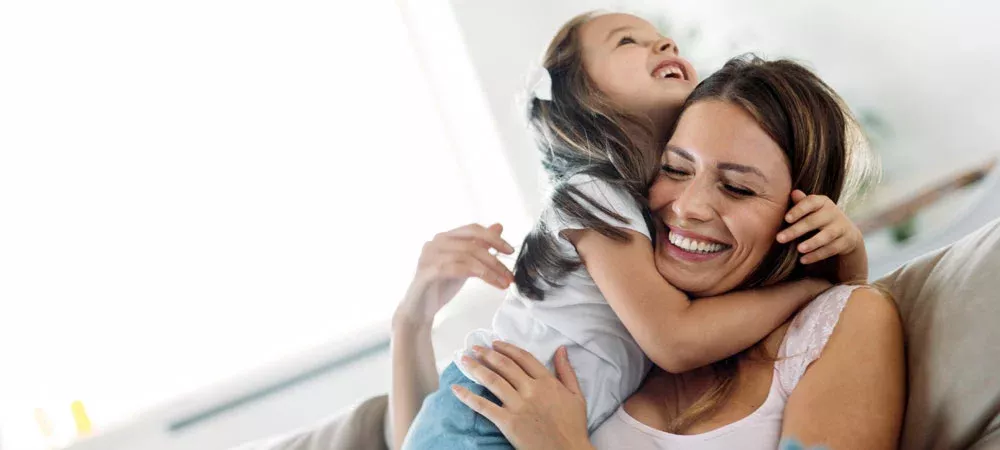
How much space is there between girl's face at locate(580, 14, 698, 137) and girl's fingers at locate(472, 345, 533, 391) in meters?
0.37

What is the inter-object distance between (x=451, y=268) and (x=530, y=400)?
0.33 meters

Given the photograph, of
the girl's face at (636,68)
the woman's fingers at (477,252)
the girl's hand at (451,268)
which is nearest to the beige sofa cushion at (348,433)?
the girl's hand at (451,268)

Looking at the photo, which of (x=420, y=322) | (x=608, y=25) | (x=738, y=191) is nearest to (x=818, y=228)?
(x=738, y=191)

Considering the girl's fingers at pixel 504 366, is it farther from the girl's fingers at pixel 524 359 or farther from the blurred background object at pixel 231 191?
the blurred background object at pixel 231 191

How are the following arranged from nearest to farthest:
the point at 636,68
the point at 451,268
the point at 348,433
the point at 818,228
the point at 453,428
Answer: the point at 818,228 → the point at 453,428 → the point at 636,68 → the point at 451,268 → the point at 348,433

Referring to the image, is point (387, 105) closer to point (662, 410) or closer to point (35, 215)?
point (35, 215)

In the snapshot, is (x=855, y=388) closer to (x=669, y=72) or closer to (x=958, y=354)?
(x=958, y=354)

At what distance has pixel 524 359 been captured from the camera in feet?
3.79

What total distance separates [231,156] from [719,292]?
1.57 metres

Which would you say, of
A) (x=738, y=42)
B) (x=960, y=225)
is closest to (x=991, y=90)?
(x=960, y=225)

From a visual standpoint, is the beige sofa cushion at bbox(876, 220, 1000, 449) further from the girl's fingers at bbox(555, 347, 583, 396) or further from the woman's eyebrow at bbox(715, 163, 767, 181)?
the girl's fingers at bbox(555, 347, 583, 396)

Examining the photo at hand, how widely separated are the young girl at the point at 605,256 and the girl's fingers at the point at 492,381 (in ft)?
0.09

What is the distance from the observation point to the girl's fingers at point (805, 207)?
1001 mm

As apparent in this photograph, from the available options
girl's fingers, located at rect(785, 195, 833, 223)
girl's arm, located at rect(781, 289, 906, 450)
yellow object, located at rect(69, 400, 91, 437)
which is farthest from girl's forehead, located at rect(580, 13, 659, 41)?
yellow object, located at rect(69, 400, 91, 437)
